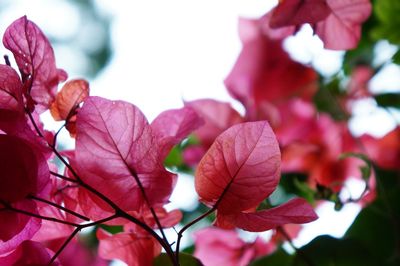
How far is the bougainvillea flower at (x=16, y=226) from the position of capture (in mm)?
346

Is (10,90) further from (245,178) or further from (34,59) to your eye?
(245,178)

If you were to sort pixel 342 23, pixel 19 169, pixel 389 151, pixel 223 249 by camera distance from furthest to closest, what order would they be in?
pixel 389 151, pixel 223 249, pixel 342 23, pixel 19 169

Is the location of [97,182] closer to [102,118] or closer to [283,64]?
[102,118]

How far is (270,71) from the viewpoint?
849mm

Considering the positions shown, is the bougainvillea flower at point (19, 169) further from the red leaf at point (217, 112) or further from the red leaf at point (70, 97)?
the red leaf at point (217, 112)

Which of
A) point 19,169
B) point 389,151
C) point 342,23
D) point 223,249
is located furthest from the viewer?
point 389,151

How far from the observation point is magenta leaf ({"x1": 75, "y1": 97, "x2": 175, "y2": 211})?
13.7 inches

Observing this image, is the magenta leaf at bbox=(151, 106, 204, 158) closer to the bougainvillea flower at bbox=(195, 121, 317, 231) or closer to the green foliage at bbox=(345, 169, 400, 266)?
the bougainvillea flower at bbox=(195, 121, 317, 231)

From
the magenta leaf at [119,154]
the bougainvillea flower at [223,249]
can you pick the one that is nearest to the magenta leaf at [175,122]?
the magenta leaf at [119,154]

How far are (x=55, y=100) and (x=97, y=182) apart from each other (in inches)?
2.5

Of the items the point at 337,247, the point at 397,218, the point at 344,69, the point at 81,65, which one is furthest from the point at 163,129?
the point at 81,65

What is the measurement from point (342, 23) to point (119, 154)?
0.62ft

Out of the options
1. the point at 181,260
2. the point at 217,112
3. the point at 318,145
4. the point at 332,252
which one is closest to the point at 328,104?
the point at 318,145

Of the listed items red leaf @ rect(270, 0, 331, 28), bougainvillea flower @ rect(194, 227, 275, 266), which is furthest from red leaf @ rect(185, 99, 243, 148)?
red leaf @ rect(270, 0, 331, 28)
